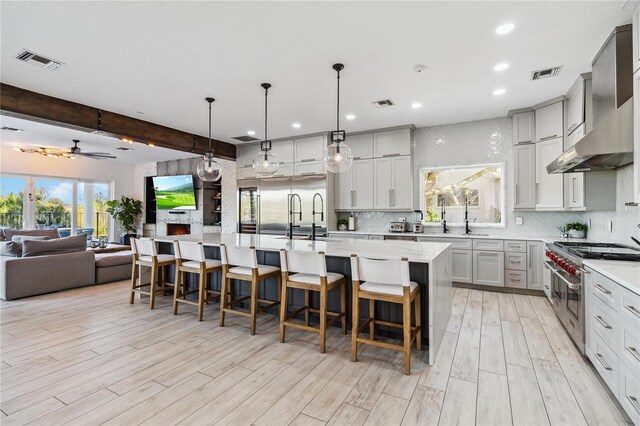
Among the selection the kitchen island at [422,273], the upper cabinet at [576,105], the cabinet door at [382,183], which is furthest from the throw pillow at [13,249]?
the upper cabinet at [576,105]

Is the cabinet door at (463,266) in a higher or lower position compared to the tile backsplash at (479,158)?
lower

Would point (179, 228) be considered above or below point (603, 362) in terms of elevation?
above

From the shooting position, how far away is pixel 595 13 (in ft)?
8.14

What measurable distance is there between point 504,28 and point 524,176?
Answer: 2.73m

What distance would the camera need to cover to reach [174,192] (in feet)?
28.1

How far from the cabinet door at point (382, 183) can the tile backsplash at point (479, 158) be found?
0.36m

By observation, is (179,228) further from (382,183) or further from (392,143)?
(392,143)

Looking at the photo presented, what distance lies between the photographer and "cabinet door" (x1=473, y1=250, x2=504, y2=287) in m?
4.77

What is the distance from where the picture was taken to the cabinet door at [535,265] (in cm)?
450

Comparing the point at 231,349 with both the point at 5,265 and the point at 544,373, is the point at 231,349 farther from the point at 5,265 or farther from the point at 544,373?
the point at 5,265

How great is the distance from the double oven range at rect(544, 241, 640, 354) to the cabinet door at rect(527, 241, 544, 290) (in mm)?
962

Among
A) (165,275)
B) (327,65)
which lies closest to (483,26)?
(327,65)

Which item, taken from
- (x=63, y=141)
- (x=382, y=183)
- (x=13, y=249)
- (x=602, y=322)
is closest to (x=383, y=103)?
(x=382, y=183)

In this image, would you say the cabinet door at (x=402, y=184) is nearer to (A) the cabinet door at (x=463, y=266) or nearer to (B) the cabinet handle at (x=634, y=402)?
(A) the cabinet door at (x=463, y=266)
